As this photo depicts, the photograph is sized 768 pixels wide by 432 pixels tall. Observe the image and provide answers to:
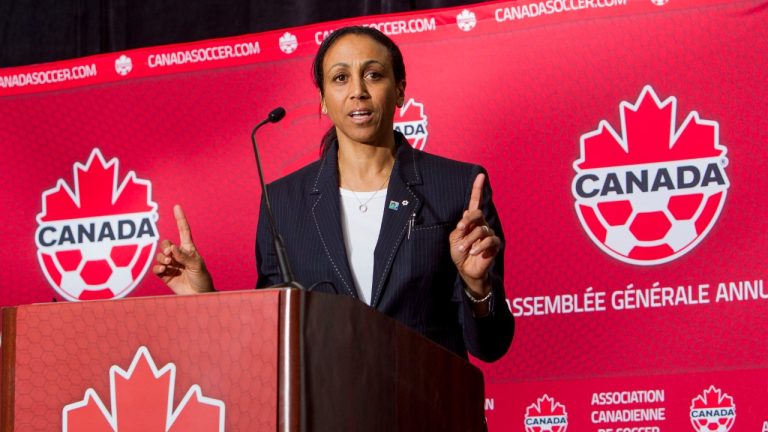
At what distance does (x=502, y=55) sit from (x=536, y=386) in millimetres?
1024

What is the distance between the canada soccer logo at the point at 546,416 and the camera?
3057 millimetres

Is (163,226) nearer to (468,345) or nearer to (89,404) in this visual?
(468,345)

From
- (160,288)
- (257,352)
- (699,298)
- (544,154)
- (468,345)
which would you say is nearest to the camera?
(257,352)

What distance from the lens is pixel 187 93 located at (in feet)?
12.1

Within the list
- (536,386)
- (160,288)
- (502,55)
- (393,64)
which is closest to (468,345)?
(393,64)

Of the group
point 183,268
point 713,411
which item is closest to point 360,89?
point 183,268

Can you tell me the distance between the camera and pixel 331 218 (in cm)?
210

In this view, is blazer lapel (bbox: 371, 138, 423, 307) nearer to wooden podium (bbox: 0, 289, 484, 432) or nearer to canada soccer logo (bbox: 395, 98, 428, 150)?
wooden podium (bbox: 0, 289, 484, 432)

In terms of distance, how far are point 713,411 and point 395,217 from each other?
136cm

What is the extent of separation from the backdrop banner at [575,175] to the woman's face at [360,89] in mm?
1029

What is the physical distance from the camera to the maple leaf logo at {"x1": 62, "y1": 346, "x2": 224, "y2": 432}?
50.8 inches

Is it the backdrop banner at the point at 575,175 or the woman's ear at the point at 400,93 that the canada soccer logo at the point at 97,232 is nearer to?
the backdrop banner at the point at 575,175

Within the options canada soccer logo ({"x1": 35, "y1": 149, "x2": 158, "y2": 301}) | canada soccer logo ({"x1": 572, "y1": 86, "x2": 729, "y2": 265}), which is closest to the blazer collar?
canada soccer logo ({"x1": 572, "y1": 86, "x2": 729, "y2": 265})

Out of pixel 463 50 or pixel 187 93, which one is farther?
pixel 187 93
